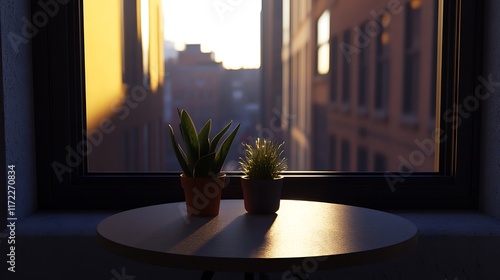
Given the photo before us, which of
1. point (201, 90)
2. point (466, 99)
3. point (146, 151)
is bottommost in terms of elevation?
point (146, 151)

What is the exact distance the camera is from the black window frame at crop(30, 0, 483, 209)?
2027 millimetres

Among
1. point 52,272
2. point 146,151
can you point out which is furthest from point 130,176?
point 146,151

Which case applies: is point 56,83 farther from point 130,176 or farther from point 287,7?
point 287,7

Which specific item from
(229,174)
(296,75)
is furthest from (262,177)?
(296,75)

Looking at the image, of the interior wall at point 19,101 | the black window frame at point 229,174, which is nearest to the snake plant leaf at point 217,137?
the black window frame at point 229,174

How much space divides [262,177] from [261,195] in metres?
0.05

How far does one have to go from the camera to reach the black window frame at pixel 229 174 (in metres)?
2.03

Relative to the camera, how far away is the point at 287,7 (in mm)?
25406

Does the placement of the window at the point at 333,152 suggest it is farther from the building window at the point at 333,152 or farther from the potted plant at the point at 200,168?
the potted plant at the point at 200,168

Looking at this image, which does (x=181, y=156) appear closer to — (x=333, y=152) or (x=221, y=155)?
(x=221, y=155)

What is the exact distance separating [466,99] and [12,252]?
1.85 meters

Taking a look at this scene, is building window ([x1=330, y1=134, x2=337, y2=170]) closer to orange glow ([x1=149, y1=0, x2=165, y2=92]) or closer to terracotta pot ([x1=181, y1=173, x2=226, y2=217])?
orange glow ([x1=149, y1=0, x2=165, y2=92])

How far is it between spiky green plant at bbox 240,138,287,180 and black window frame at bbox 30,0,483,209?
0.62 meters

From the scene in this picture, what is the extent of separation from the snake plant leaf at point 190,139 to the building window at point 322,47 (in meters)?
18.7
